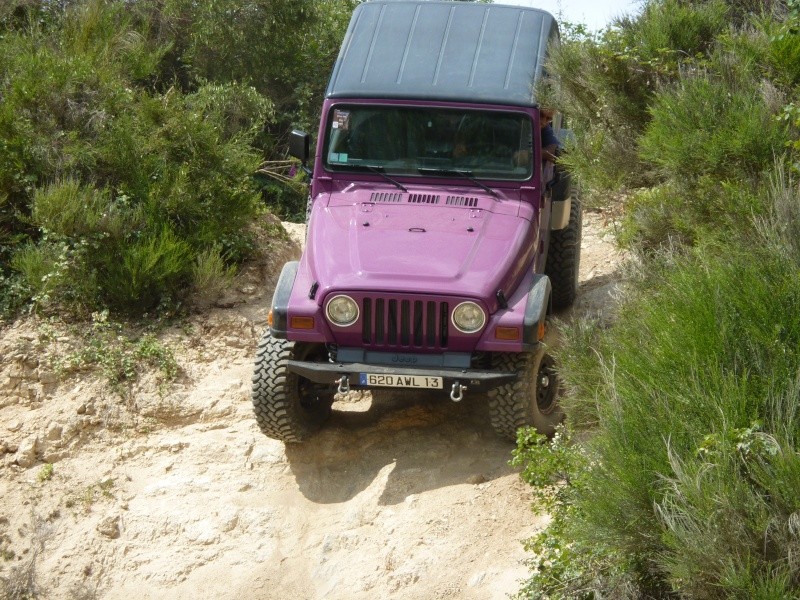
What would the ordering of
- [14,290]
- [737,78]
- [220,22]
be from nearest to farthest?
[737,78] → [14,290] → [220,22]

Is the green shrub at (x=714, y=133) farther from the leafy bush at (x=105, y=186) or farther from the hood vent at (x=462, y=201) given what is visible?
the leafy bush at (x=105, y=186)

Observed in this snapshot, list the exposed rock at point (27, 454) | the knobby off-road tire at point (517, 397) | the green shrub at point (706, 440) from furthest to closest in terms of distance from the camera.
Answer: the exposed rock at point (27, 454), the knobby off-road tire at point (517, 397), the green shrub at point (706, 440)

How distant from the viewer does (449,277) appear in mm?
6047

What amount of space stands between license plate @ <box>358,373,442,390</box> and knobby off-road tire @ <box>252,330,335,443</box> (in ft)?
1.57

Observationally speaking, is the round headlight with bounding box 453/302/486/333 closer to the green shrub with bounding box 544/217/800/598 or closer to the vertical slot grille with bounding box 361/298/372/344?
the vertical slot grille with bounding box 361/298/372/344

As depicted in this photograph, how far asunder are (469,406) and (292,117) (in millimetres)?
5934

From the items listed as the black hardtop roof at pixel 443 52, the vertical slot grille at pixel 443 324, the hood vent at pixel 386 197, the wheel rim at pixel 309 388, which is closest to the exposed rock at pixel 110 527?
the wheel rim at pixel 309 388

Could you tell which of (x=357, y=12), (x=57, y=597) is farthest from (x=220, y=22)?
(x=57, y=597)

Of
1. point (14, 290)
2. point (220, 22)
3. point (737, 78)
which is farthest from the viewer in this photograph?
point (220, 22)

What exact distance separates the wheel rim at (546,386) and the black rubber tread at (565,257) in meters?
1.53

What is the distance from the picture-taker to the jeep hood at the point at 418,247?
19.8 feet

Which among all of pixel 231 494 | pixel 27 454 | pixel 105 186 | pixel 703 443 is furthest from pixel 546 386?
pixel 105 186

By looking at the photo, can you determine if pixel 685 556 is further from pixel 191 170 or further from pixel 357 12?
pixel 191 170

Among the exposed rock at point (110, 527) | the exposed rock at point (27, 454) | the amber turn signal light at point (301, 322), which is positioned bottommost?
the exposed rock at point (27, 454)
